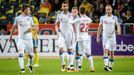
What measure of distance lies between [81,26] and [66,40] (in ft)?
3.05

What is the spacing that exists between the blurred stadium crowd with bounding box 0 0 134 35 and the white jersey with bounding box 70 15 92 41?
947cm

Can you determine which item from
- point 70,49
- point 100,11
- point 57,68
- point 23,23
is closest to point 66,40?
point 70,49

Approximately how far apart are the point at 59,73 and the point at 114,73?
6.69ft

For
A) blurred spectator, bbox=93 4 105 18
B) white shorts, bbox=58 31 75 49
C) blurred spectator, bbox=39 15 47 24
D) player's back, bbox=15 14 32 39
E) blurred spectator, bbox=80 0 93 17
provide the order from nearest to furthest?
player's back, bbox=15 14 32 39, white shorts, bbox=58 31 75 49, blurred spectator, bbox=39 15 47 24, blurred spectator, bbox=93 4 105 18, blurred spectator, bbox=80 0 93 17

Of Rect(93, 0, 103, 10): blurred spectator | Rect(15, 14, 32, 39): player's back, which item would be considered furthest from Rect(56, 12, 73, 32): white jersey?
Rect(93, 0, 103, 10): blurred spectator

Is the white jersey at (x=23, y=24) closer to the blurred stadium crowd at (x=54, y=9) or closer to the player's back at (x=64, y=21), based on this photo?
the player's back at (x=64, y=21)

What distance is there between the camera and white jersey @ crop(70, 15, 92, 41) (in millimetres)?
22266

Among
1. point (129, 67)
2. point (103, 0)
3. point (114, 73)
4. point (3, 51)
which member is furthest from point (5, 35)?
point (114, 73)

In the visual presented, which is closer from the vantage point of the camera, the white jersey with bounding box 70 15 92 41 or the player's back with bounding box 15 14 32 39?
the player's back with bounding box 15 14 32 39

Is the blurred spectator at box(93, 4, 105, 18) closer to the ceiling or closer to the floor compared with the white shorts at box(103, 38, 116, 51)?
closer to the ceiling

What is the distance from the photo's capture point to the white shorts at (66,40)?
22.7 metres

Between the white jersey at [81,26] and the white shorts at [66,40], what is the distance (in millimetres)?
502

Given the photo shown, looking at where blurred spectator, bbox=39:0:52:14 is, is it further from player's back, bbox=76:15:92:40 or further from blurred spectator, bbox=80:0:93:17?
player's back, bbox=76:15:92:40

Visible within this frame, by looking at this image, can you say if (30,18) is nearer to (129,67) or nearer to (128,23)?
(129,67)
